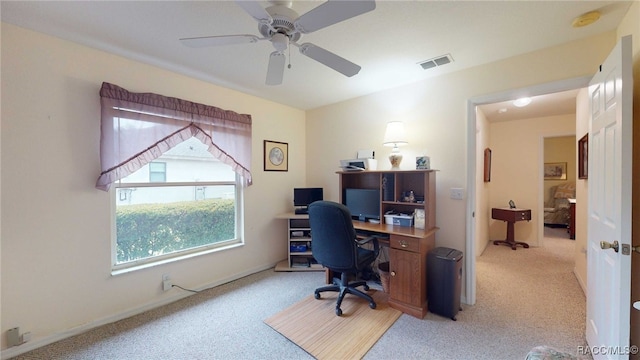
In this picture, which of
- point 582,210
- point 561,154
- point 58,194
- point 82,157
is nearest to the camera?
point 58,194

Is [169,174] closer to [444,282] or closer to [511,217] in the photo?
[444,282]

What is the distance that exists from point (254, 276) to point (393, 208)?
1974 millimetres

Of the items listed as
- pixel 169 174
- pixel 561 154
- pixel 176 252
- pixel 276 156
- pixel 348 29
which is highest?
pixel 348 29

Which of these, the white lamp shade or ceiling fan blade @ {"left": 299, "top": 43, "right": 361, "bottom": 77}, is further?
the white lamp shade

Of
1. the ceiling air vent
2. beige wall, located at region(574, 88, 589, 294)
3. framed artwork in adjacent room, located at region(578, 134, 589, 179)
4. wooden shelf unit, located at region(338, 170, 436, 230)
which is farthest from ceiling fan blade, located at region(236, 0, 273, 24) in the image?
framed artwork in adjacent room, located at region(578, 134, 589, 179)

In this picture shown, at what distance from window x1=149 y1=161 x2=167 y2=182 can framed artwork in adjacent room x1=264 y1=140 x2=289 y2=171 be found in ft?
4.06

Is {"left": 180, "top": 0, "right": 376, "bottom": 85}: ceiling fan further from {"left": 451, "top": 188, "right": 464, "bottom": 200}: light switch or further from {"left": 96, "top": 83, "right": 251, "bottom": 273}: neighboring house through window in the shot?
{"left": 451, "top": 188, "right": 464, "bottom": 200}: light switch

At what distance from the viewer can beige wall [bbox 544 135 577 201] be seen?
608 cm

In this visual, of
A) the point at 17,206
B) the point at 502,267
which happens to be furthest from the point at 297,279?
the point at 502,267

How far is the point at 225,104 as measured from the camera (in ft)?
9.76

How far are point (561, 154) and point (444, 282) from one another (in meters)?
6.59

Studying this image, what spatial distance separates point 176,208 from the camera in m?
2.67

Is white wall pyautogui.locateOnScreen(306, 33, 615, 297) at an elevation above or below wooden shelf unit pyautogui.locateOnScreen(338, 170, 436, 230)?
above

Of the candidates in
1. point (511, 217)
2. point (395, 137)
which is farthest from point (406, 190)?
point (511, 217)
